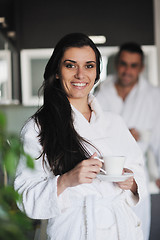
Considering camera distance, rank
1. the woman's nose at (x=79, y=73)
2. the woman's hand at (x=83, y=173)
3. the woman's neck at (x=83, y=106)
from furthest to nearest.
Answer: the woman's neck at (x=83, y=106)
the woman's nose at (x=79, y=73)
the woman's hand at (x=83, y=173)

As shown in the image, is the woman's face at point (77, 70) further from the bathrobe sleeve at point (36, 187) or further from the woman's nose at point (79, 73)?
the bathrobe sleeve at point (36, 187)

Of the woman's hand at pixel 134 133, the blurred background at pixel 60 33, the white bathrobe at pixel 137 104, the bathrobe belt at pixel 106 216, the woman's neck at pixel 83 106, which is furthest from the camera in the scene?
the blurred background at pixel 60 33

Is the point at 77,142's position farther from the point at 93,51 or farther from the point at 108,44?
the point at 108,44

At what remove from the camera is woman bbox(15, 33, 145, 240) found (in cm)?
128

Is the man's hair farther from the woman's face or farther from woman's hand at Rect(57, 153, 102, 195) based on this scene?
woman's hand at Rect(57, 153, 102, 195)

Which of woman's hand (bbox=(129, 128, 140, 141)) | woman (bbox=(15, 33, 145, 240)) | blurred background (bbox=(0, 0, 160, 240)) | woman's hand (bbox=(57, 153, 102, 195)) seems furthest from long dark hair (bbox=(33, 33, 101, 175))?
blurred background (bbox=(0, 0, 160, 240))

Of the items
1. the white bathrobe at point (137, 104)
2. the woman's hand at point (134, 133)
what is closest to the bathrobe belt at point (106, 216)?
the woman's hand at point (134, 133)

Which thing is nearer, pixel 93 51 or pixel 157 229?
pixel 93 51

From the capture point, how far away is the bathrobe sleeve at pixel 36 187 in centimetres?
127

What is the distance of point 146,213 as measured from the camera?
231 centimetres

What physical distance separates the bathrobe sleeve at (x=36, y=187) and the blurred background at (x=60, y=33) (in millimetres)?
1523

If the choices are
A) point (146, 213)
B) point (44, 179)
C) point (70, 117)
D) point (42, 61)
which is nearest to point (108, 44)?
point (42, 61)

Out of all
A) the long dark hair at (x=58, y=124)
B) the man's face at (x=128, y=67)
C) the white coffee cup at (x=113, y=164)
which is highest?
the man's face at (x=128, y=67)

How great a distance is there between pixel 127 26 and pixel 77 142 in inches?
67.3
